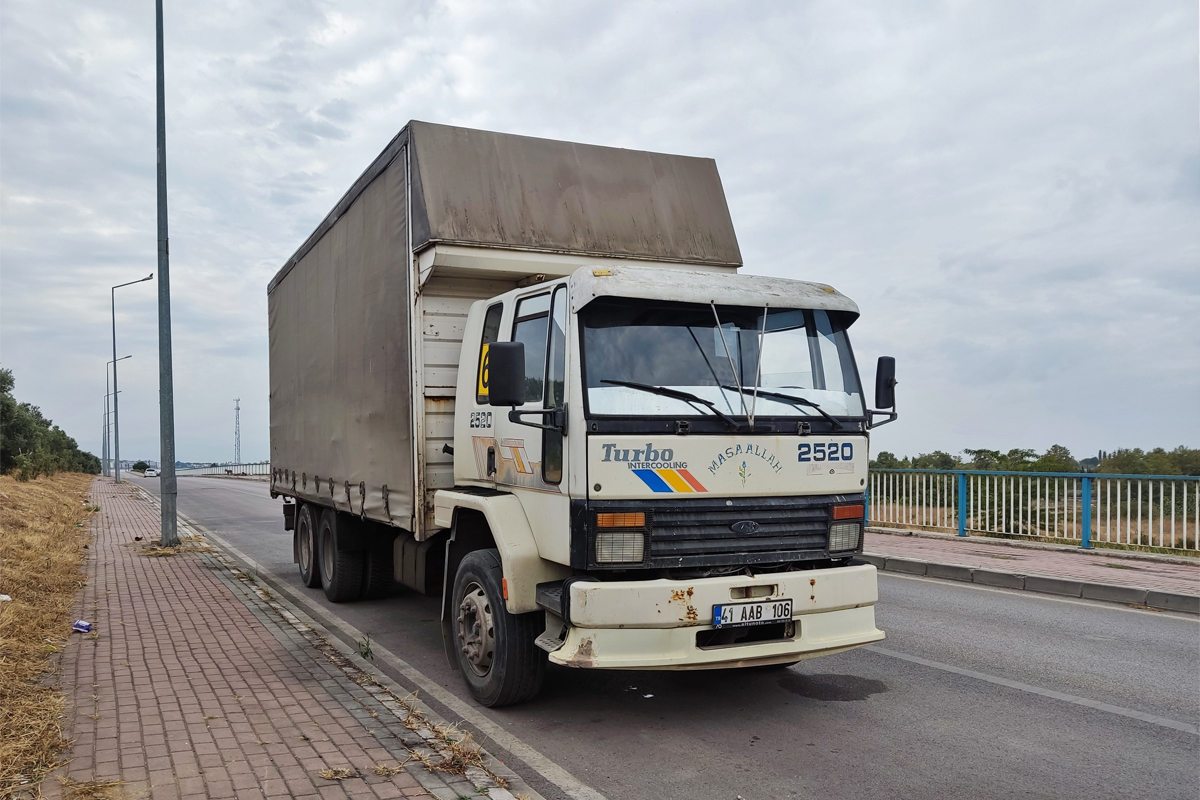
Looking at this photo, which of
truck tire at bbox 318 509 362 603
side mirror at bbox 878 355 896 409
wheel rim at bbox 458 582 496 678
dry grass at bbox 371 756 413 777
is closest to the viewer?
dry grass at bbox 371 756 413 777

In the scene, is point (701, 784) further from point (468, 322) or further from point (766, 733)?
point (468, 322)

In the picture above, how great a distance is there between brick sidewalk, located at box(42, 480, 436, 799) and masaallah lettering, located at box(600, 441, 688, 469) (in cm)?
180

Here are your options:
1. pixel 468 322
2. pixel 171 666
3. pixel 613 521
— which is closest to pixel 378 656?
pixel 171 666

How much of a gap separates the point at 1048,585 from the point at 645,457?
23.3ft

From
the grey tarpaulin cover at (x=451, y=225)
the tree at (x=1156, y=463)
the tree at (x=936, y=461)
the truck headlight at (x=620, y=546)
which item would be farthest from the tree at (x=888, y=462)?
the truck headlight at (x=620, y=546)

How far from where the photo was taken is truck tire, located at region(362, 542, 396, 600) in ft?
29.0

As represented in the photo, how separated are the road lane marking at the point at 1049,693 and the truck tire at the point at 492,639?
293 cm

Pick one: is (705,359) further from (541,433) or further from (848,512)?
(848,512)

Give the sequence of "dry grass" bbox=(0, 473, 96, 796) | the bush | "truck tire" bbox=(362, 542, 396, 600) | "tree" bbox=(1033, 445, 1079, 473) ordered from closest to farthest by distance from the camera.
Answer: "dry grass" bbox=(0, 473, 96, 796) < "truck tire" bbox=(362, 542, 396, 600) < "tree" bbox=(1033, 445, 1079, 473) < the bush

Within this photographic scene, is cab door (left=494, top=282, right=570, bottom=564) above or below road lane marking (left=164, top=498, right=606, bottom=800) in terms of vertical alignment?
above

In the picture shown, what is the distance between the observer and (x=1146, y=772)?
4.36m

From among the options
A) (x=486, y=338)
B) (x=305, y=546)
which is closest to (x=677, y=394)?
(x=486, y=338)

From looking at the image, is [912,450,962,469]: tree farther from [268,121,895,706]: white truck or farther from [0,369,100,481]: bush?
[0,369,100,481]: bush

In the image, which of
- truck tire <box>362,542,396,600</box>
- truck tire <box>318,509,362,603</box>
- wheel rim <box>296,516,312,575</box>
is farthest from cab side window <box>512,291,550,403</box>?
wheel rim <box>296,516,312,575</box>
